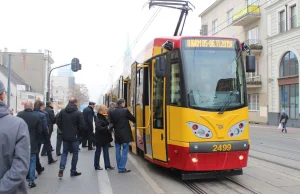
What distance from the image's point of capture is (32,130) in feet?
22.3

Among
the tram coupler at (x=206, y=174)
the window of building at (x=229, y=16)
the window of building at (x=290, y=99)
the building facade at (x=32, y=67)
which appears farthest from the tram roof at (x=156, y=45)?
the building facade at (x=32, y=67)

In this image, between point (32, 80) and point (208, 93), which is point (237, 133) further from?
point (32, 80)

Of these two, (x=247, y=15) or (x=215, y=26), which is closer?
(x=247, y=15)

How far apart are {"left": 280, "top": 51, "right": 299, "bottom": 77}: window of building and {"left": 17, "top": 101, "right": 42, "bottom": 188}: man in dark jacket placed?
89.5 ft

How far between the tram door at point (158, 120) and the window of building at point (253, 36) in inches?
1207

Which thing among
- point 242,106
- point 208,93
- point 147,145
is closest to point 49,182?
point 147,145

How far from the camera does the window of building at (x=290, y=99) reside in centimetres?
2923

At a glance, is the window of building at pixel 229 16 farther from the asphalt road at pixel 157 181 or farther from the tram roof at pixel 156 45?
the tram roof at pixel 156 45

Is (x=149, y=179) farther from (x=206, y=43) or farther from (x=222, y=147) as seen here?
(x=206, y=43)

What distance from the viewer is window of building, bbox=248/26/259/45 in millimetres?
36094

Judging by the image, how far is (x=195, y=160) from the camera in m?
6.68

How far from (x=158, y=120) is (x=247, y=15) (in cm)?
3126

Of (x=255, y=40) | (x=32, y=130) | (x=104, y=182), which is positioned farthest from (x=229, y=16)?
(x=32, y=130)

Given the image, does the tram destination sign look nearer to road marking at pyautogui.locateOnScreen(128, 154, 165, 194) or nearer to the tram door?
the tram door
